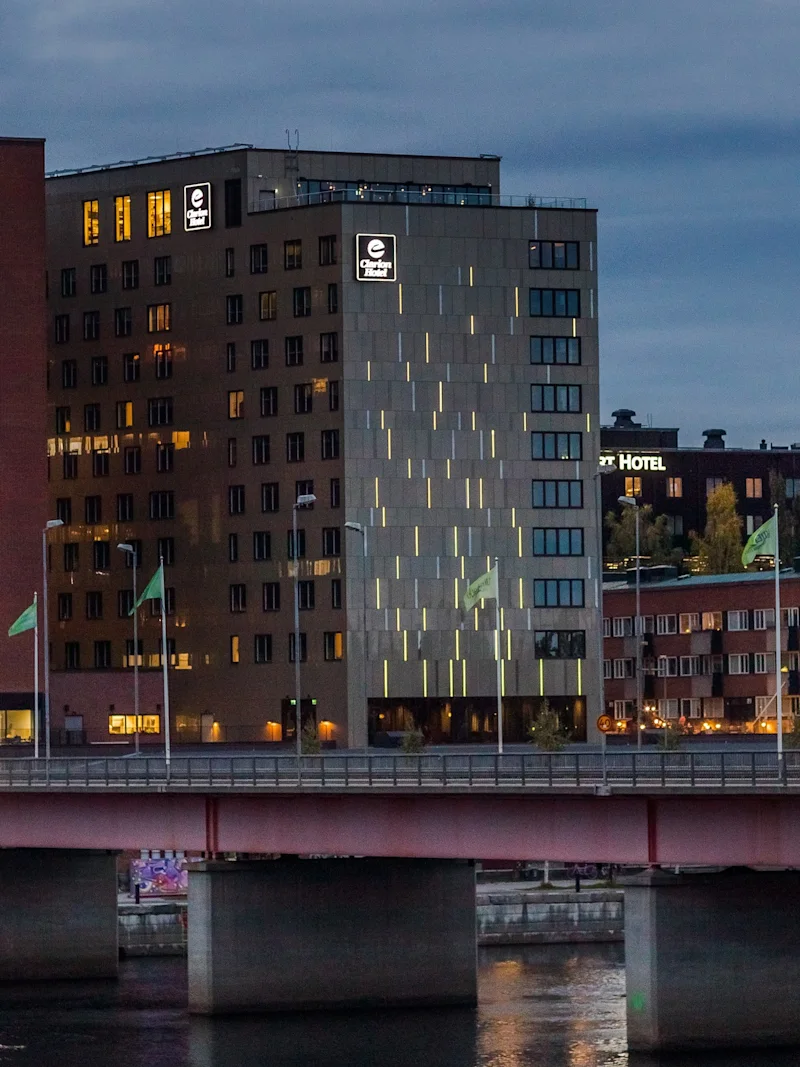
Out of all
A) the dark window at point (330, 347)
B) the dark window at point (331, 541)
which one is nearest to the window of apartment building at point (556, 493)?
the dark window at point (331, 541)

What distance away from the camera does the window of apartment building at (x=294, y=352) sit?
176500 mm

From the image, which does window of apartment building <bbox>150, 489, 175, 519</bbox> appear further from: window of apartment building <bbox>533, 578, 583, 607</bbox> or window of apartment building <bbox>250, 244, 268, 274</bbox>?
window of apartment building <bbox>533, 578, 583, 607</bbox>

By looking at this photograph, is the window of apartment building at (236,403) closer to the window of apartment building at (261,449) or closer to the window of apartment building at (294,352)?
the window of apartment building at (261,449)

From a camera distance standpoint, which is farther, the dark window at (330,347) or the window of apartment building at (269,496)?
the window of apartment building at (269,496)

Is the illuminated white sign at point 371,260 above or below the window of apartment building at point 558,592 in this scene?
above

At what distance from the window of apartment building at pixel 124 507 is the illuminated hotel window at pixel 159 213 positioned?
19548 millimetres

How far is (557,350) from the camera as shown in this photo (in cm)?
17762

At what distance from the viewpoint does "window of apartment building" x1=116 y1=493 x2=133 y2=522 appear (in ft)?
614

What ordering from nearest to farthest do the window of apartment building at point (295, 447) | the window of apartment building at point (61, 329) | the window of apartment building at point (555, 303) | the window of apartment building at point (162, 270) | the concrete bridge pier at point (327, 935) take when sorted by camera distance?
1. the concrete bridge pier at point (327, 935)
2. the window of apartment building at point (295, 447)
3. the window of apartment building at point (555, 303)
4. the window of apartment building at point (162, 270)
5. the window of apartment building at point (61, 329)

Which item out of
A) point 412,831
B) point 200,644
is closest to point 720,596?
point 200,644

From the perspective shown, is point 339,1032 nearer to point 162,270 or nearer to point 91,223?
point 162,270

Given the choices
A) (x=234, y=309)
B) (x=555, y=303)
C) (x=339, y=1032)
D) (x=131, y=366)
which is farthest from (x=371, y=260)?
(x=339, y=1032)

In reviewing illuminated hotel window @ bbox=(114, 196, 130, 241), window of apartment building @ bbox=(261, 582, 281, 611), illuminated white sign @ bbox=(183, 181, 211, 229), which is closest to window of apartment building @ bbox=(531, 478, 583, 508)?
window of apartment building @ bbox=(261, 582, 281, 611)

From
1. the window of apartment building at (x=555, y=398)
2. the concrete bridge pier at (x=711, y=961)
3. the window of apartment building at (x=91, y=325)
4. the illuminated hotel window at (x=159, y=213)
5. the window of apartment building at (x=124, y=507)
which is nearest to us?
the concrete bridge pier at (x=711, y=961)
